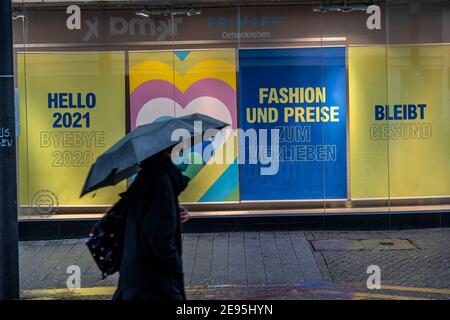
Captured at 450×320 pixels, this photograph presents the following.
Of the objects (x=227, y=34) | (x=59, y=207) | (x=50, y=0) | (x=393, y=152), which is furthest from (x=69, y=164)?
(x=393, y=152)

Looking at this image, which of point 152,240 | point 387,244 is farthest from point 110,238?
point 387,244

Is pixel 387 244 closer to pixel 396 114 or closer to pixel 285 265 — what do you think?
pixel 285 265

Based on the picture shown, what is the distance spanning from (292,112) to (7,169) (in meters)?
5.18

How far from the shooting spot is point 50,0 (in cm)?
1019

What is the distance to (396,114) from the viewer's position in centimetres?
1045

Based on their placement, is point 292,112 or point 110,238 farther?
point 292,112

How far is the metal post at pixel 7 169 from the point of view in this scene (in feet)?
21.7

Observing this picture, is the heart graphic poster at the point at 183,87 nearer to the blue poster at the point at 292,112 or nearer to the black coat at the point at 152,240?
the blue poster at the point at 292,112

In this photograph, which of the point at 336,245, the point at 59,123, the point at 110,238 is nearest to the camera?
the point at 110,238

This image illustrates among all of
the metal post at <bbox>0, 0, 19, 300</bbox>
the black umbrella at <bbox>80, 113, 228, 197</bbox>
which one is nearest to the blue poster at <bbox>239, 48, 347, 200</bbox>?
the metal post at <bbox>0, 0, 19, 300</bbox>

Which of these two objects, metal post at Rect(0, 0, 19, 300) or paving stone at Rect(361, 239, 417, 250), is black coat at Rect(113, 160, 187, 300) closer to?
metal post at Rect(0, 0, 19, 300)

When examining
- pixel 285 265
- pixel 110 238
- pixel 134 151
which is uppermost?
pixel 134 151

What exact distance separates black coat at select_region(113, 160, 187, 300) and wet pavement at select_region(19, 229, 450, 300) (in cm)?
281

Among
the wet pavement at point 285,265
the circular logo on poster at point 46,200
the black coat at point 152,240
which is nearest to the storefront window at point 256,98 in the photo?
the circular logo on poster at point 46,200
